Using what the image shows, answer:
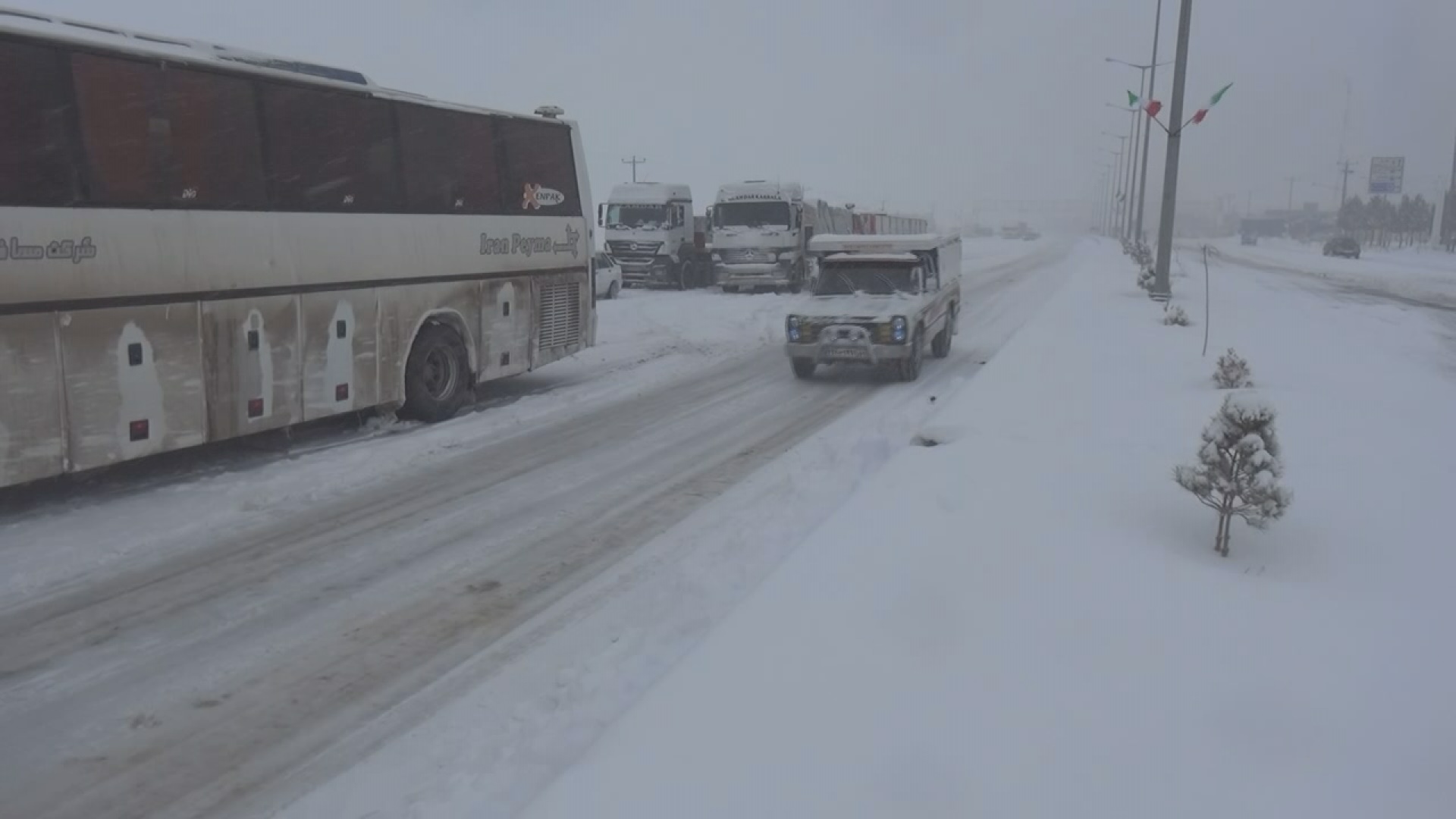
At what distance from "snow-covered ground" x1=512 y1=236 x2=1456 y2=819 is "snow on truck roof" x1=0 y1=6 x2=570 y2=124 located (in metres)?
6.92

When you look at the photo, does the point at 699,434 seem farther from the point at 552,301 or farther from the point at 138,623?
the point at 138,623

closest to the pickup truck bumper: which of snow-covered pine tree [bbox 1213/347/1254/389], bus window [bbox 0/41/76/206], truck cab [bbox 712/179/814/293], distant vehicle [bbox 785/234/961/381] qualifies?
distant vehicle [bbox 785/234/961/381]

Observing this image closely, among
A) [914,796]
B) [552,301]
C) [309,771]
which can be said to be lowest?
[309,771]

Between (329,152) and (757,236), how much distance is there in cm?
2296

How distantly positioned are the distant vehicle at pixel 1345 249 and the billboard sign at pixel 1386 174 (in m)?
28.2

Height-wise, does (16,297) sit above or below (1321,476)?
above

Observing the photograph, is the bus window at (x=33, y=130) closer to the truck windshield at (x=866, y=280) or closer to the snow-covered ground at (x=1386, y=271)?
the truck windshield at (x=866, y=280)

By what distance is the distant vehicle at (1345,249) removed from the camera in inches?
2726

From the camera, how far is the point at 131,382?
28.1 feet

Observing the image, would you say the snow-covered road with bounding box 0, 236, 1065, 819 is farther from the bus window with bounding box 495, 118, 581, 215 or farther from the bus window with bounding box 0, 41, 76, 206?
the bus window with bounding box 495, 118, 581, 215

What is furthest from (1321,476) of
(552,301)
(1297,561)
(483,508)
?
(552,301)

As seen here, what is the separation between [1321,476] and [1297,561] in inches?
90.0

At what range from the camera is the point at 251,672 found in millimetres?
5613

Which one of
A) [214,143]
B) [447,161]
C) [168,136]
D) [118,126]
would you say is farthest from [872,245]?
[118,126]
